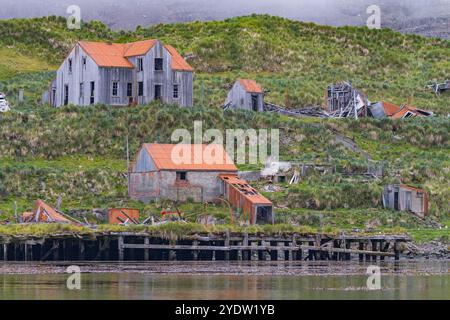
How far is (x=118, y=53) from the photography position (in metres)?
108

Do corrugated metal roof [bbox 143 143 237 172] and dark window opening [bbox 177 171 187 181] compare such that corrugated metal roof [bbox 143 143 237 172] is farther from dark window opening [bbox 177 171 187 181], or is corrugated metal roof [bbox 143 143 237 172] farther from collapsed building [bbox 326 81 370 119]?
collapsed building [bbox 326 81 370 119]

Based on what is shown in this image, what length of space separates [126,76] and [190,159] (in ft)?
55.6

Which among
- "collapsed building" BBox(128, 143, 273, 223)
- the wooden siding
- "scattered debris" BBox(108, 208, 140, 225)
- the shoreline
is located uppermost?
the wooden siding

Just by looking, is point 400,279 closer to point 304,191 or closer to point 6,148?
point 304,191

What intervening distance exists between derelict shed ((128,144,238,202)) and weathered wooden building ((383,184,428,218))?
29.5ft

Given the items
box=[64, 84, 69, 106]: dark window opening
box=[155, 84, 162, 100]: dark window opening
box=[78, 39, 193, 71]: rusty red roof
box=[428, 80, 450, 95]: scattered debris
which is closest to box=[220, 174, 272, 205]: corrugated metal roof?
box=[155, 84, 162, 100]: dark window opening

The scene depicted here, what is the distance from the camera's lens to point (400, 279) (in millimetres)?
66875

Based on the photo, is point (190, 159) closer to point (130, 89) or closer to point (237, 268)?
point (130, 89)

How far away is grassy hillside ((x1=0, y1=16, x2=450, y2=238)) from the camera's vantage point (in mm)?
89625

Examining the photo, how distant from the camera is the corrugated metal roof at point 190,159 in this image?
294ft

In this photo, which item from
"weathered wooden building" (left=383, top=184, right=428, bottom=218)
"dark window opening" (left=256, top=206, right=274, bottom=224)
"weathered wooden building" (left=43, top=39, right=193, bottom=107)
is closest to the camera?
"dark window opening" (left=256, top=206, right=274, bottom=224)

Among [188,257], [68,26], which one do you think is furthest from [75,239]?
[68,26]

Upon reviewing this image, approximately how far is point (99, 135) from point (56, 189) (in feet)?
34.5

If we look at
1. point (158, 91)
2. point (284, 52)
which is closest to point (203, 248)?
point (158, 91)
